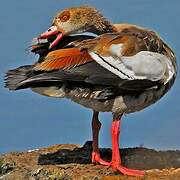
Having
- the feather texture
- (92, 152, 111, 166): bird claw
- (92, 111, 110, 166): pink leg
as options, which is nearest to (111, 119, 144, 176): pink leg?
(92, 152, 111, 166): bird claw

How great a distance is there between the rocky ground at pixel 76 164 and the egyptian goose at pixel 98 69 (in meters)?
0.41

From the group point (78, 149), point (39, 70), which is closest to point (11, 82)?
point (39, 70)

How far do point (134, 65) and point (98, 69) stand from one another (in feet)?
1.76

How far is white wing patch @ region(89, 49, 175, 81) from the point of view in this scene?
11.4 meters

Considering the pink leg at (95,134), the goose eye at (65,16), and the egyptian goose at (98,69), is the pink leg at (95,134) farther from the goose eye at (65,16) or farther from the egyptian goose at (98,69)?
the goose eye at (65,16)

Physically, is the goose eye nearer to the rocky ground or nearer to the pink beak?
the pink beak

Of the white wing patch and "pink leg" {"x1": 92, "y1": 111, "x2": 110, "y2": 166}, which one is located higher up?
the white wing patch

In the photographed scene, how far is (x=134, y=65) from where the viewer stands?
11523mm

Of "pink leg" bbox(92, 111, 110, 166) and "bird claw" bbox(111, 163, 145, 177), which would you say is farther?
"pink leg" bbox(92, 111, 110, 166)

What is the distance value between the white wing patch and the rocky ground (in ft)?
4.59

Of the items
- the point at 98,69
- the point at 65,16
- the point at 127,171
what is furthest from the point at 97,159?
the point at 65,16

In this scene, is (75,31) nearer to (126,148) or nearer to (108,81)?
(108,81)

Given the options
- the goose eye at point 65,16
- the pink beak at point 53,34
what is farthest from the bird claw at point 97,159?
the goose eye at point 65,16

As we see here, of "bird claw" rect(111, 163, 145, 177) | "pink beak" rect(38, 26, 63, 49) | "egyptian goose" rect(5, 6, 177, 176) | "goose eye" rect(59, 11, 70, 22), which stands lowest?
"bird claw" rect(111, 163, 145, 177)
